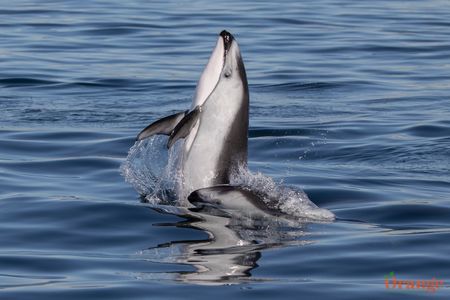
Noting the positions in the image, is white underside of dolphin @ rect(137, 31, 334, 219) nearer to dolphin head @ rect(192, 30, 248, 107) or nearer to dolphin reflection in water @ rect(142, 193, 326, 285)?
dolphin head @ rect(192, 30, 248, 107)

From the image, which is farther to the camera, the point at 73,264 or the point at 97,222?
the point at 97,222

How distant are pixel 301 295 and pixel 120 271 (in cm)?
134

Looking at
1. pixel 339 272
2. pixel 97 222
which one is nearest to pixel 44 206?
pixel 97 222

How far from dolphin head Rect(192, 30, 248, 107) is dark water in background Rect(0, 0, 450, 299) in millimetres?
1182

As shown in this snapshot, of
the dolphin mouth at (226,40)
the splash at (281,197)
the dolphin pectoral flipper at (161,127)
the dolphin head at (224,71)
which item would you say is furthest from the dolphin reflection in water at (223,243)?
the dolphin mouth at (226,40)

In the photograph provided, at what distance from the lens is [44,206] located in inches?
430

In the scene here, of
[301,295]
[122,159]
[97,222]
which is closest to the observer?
[301,295]

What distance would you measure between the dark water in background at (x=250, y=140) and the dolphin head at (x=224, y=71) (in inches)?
46.5

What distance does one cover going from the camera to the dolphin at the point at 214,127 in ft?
36.5

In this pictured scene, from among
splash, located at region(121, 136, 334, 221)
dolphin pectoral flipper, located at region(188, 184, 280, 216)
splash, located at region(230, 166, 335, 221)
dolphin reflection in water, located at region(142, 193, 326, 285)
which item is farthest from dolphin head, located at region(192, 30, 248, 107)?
dolphin reflection in water, located at region(142, 193, 326, 285)

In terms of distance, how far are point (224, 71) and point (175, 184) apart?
1.12 metres

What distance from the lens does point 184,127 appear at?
36.4 ft

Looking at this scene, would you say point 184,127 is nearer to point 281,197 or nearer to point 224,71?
point 224,71

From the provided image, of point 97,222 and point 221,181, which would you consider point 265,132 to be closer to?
point 221,181
